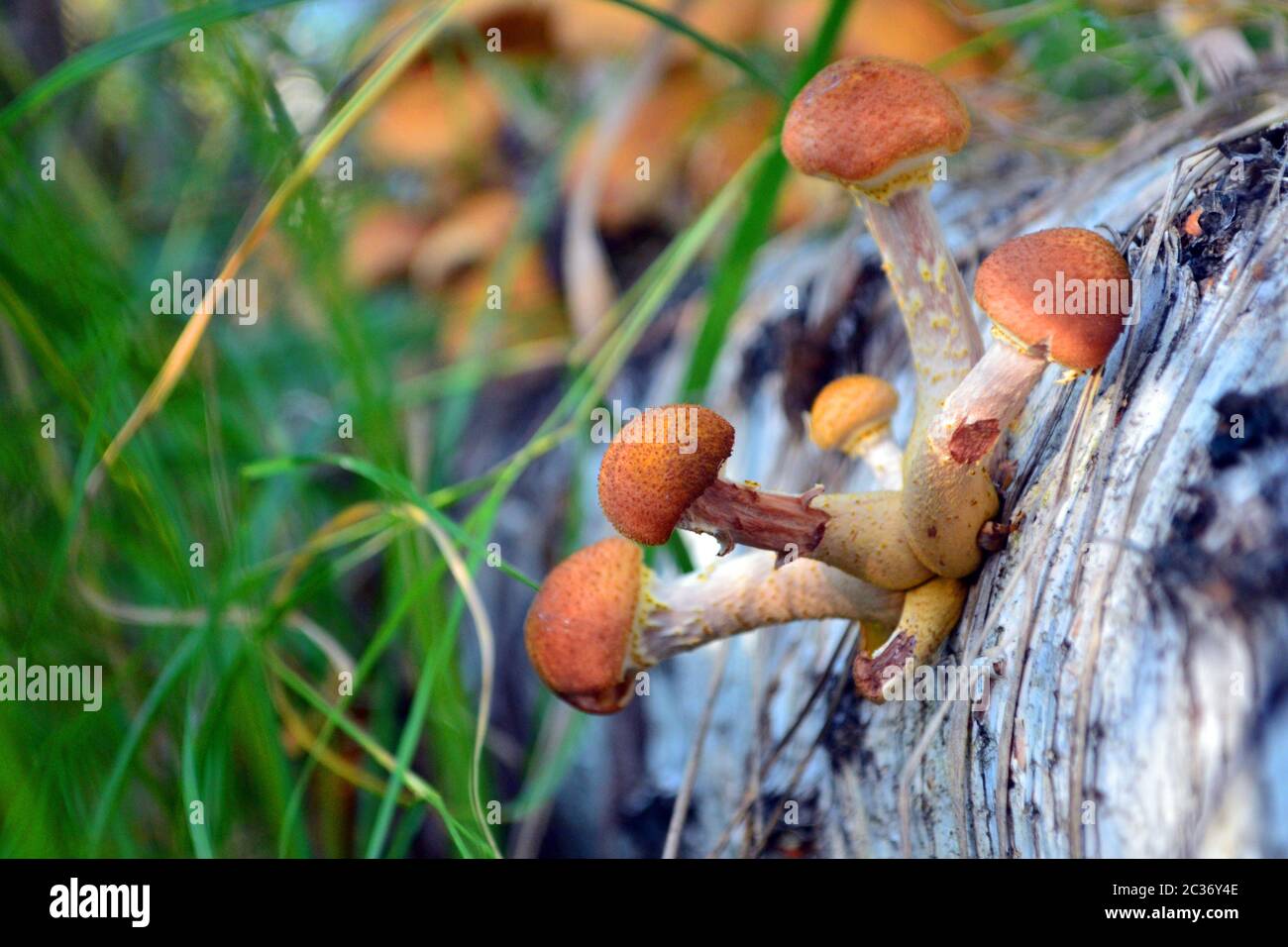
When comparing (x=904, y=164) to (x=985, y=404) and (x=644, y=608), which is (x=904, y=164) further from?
(x=644, y=608)

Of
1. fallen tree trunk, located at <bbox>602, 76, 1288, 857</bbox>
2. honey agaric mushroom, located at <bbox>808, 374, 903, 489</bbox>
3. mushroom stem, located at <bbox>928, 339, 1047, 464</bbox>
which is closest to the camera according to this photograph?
fallen tree trunk, located at <bbox>602, 76, 1288, 857</bbox>

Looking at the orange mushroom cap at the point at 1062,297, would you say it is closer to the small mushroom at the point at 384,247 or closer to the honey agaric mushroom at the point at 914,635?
the honey agaric mushroom at the point at 914,635

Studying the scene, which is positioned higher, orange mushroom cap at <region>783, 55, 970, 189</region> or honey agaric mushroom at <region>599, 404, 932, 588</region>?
orange mushroom cap at <region>783, 55, 970, 189</region>

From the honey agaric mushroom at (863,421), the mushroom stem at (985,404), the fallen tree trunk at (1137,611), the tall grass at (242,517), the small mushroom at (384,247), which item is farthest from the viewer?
the small mushroom at (384,247)

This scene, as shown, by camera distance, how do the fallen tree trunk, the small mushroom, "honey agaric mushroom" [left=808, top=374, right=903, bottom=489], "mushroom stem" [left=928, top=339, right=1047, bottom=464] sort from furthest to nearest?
the small mushroom, "honey agaric mushroom" [left=808, top=374, right=903, bottom=489], "mushroom stem" [left=928, top=339, right=1047, bottom=464], the fallen tree trunk

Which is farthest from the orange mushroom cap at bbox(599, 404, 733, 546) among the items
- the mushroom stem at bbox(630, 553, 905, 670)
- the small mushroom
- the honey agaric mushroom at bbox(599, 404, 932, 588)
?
the small mushroom

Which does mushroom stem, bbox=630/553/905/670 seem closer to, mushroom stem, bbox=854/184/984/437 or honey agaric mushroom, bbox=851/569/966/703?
honey agaric mushroom, bbox=851/569/966/703

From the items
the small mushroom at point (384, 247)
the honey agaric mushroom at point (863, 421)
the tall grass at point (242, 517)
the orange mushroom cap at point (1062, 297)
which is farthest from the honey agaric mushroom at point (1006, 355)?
the small mushroom at point (384, 247)
